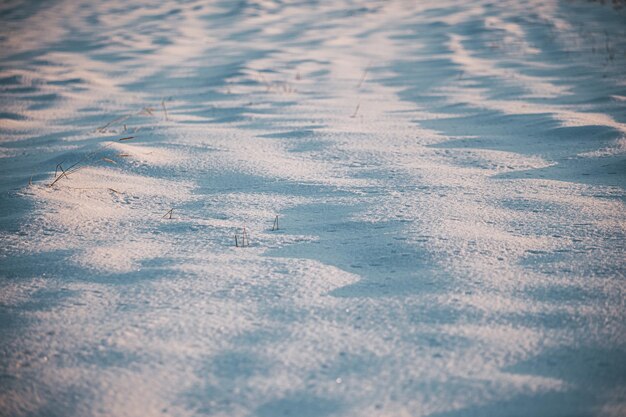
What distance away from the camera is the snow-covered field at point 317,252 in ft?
3.47

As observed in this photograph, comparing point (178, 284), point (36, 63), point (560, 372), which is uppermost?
point (36, 63)

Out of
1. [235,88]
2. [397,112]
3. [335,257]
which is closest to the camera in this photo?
[335,257]

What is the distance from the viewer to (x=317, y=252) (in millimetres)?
1578

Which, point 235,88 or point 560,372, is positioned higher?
point 235,88

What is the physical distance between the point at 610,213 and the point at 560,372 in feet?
3.20

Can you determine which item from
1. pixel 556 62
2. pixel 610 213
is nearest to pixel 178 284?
pixel 610 213

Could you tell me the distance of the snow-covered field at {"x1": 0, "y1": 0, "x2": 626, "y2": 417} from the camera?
1.06m

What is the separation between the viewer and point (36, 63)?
199 inches

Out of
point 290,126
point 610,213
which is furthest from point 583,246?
point 290,126

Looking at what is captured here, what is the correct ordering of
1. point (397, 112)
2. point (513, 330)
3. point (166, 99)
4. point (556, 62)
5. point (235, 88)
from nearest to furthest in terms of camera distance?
point (513, 330), point (397, 112), point (166, 99), point (235, 88), point (556, 62)

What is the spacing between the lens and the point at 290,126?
9.97 ft

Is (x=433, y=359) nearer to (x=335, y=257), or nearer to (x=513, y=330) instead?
(x=513, y=330)

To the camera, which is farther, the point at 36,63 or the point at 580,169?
the point at 36,63

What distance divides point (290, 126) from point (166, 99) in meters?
1.35
